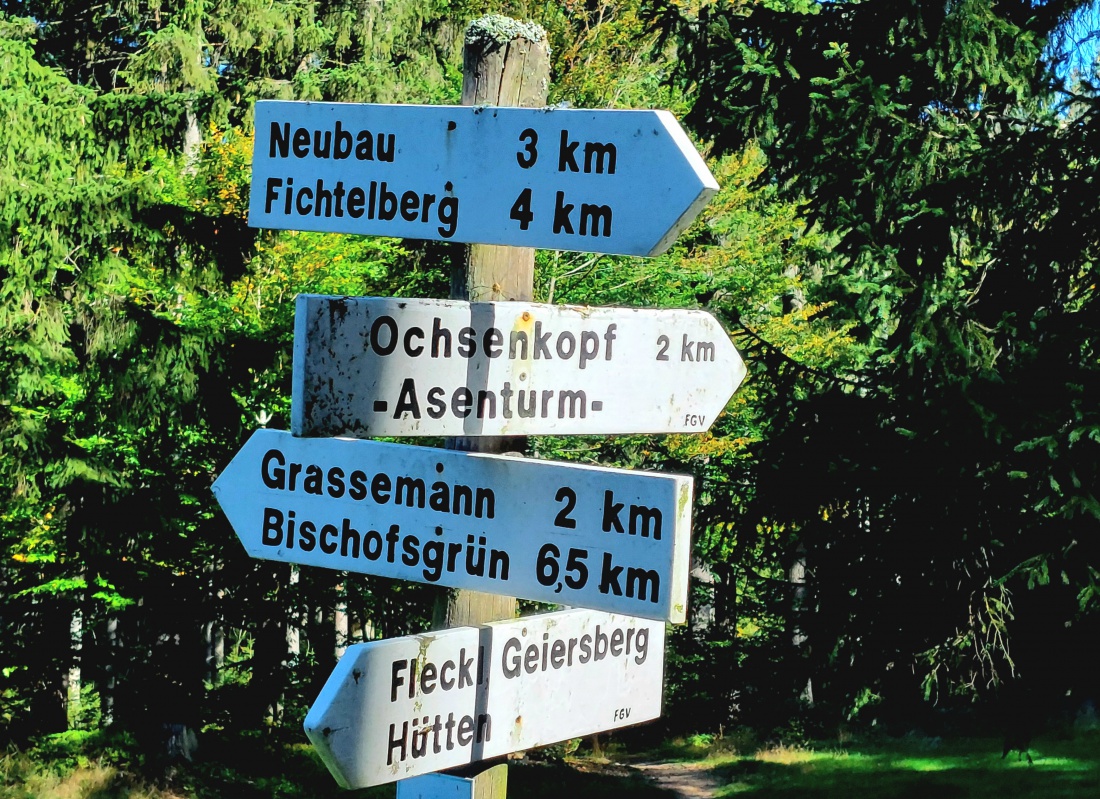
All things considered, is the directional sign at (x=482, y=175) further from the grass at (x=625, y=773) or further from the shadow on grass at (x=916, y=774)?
the grass at (x=625, y=773)

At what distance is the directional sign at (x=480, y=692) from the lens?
2.42 m

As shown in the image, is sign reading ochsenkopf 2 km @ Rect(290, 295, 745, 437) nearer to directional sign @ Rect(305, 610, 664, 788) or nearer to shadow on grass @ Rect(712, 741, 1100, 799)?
directional sign @ Rect(305, 610, 664, 788)

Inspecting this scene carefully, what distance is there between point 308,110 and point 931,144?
789 centimetres

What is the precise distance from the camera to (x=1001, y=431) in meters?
8.05

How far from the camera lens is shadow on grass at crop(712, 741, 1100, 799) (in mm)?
13023

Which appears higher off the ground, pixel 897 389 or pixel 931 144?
pixel 931 144

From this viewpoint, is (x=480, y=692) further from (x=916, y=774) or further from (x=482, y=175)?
(x=916, y=774)

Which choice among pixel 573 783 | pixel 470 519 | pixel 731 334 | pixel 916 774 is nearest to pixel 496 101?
pixel 470 519

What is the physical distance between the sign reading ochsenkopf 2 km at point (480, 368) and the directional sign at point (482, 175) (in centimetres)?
18

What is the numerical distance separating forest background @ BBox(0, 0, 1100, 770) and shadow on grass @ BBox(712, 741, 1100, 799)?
2.86ft

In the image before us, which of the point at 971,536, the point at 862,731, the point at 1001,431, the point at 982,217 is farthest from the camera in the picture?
the point at 862,731

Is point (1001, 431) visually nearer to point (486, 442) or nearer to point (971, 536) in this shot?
point (971, 536)

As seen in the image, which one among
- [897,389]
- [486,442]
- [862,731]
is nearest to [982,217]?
Result: [897,389]

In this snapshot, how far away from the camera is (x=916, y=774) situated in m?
14.6
